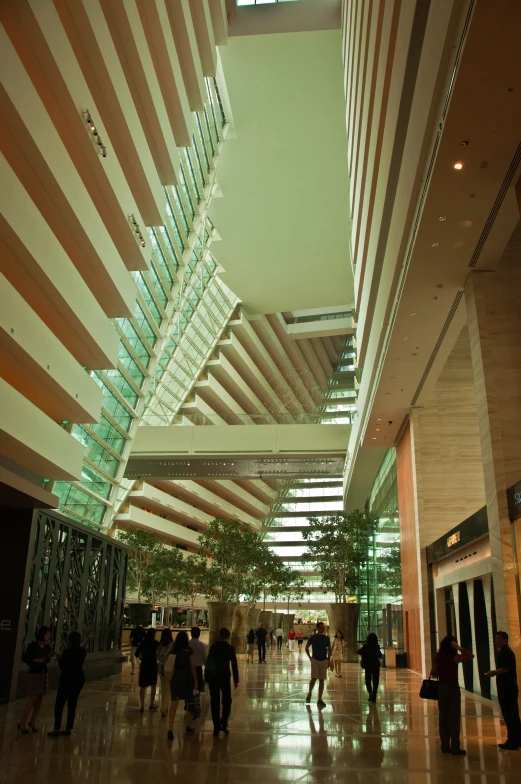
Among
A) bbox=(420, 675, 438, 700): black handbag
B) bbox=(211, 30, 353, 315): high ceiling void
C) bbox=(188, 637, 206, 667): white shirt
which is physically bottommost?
bbox=(420, 675, 438, 700): black handbag

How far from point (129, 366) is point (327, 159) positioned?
15.6 metres

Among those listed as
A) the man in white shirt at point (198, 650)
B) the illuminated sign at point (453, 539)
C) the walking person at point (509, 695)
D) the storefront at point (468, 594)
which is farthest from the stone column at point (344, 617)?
the walking person at point (509, 695)

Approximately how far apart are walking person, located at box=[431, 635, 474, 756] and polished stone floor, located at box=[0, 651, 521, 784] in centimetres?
20

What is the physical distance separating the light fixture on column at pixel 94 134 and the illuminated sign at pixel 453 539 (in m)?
13.6

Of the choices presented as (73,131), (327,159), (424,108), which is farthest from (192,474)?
(424,108)

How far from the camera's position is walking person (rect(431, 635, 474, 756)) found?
7.93 metres

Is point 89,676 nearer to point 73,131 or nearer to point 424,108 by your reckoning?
point 73,131

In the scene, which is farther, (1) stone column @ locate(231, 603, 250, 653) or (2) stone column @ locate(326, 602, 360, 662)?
(1) stone column @ locate(231, 603, 250, 653)

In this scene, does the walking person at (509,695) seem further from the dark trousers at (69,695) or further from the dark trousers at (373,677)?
the dark trousers at (373,677)

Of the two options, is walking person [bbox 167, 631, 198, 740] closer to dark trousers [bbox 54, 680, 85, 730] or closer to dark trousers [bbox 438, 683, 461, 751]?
dark trousers [bbox 54, 680, 85, 730]

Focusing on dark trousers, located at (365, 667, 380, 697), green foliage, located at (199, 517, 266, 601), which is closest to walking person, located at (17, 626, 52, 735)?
dark trousers, located at (365, 667, 380, 697)

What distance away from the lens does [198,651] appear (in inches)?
396

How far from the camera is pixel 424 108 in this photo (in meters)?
10.7

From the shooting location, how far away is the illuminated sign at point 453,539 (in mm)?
16269
